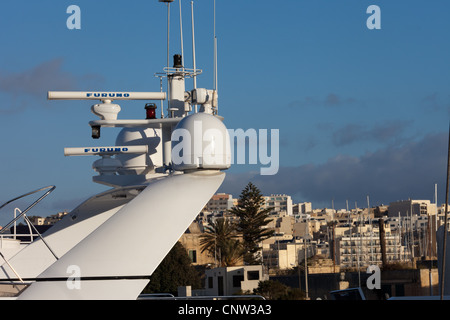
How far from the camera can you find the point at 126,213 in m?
14.8

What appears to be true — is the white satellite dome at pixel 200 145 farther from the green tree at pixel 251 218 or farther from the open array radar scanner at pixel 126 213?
the green tree at pixel 251 218

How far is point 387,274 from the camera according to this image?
229 feet

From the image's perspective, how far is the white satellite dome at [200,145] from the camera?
1544 centimetres

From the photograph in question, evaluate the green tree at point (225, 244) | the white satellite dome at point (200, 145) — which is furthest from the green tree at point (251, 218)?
the white satellite dome at point (200, 145)

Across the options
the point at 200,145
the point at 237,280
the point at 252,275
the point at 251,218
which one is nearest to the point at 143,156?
the point at 200,145

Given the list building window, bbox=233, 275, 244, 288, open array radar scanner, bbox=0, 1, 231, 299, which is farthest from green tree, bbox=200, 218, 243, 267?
open array radar scanner, bbox=0, 1, 231, 299

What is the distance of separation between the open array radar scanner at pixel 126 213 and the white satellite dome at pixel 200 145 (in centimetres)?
2

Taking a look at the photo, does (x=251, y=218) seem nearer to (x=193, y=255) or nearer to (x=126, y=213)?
(x=193, y=255)

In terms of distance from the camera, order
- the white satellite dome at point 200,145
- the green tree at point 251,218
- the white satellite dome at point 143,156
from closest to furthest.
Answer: the white satellite dome at point 200,145
the white satellite dome at point 143,156
the green tree at point 251,218

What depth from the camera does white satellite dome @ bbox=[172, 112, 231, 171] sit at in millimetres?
15438

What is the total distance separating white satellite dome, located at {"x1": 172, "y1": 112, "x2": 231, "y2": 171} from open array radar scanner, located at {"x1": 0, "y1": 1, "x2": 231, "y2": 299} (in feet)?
0.06

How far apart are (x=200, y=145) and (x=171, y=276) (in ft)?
209

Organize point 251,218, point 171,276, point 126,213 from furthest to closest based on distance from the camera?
1. point 251,218
2. point 171,276
3. point 126,213
